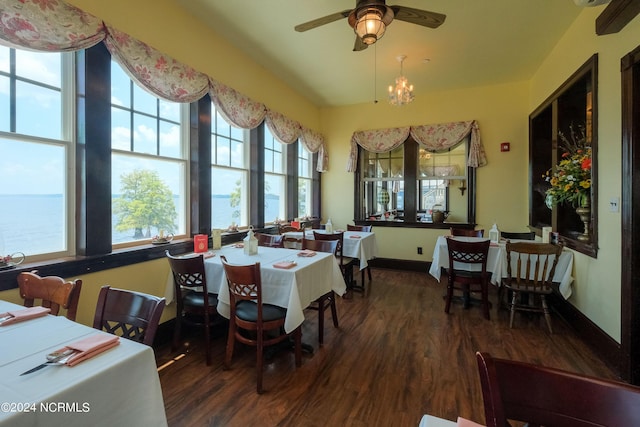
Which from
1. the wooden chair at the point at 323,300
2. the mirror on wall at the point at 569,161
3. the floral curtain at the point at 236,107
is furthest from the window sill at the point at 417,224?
the floral curtain at the point at 236,107

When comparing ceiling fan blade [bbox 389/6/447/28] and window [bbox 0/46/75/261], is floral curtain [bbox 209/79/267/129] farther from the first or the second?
ceiling fan blade [bbox 389/6/447/28]

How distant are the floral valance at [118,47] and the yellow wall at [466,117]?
0.55ft

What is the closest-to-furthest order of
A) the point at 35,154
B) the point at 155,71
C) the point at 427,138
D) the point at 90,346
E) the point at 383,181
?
the point at 90,346 < the point at 35,154 < the point at 155,71 < the point at 427,138 < the point at 383,181

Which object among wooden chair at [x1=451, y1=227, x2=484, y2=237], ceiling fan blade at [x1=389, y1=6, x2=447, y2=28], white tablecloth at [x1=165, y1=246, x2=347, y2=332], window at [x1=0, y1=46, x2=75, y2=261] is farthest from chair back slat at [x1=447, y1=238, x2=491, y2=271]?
window at [x1=0, y1=46, x2=75, y2=261]

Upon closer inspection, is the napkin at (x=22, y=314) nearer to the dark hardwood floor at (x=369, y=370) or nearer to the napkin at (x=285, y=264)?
the dark hardwood floor at (x=369, y=370)

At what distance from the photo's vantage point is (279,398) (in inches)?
74.6

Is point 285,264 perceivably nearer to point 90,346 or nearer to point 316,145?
point 90,346

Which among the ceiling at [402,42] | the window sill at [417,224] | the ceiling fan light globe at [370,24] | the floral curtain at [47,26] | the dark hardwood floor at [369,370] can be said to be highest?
the ceiling at [402,42]

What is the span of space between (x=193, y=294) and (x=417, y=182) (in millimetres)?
4160

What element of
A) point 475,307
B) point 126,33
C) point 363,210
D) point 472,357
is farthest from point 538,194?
point 126,33

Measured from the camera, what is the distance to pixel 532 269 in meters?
3.05

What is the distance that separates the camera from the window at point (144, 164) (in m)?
2.48

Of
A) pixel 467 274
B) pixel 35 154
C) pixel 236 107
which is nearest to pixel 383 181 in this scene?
pixel 467 274

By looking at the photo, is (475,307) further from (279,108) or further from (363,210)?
(279,108)
